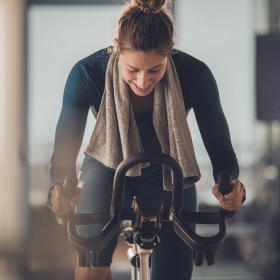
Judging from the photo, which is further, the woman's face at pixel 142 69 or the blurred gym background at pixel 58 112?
the blurred gym background at pixel 58 112

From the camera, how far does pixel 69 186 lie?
0.76m

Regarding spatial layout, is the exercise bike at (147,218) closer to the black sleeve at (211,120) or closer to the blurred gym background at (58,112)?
the black sleeve at (211,120)

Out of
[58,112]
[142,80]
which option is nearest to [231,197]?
[142,80]

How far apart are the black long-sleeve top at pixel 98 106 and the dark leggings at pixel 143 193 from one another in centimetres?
11

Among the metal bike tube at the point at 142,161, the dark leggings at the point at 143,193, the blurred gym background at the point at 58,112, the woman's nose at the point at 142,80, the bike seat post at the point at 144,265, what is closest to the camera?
the metal bike tube at the point at 142,161

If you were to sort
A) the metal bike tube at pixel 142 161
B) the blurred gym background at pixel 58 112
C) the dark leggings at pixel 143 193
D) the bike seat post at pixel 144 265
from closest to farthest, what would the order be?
the metal bike tube at pixel 142 161
the bike seat post at pixel 144 265
the dark leggings at pixel 143 193
the blurred gym background at pixel 58 112

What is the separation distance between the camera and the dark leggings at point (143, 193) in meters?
1.07

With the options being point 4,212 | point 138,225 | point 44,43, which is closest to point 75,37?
point 44,43

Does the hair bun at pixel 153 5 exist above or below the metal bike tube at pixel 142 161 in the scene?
above

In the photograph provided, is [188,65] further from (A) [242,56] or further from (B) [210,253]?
(A) [242,56]

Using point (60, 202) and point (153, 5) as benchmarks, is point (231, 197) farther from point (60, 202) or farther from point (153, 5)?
point (153, 5)

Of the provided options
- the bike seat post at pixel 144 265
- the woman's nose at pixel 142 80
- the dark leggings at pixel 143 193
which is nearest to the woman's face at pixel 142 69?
the woman's nose at pixel 142 80

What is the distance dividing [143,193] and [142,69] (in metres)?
0.39

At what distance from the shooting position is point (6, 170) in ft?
8.59
